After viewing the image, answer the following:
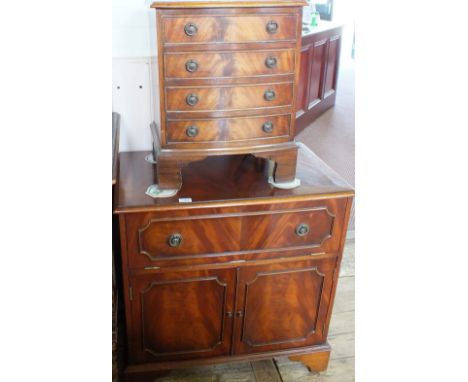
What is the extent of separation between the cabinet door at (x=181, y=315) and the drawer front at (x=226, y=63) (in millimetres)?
623

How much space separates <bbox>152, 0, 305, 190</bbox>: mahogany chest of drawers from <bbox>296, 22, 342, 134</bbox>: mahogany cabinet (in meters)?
2.58

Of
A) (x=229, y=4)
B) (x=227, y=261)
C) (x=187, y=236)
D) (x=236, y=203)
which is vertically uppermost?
(x=229, y=4)

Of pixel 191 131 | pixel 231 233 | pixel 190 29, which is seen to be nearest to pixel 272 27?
pixel 190 29

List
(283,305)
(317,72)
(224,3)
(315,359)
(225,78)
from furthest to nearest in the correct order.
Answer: (317,72)
(315,359)
(283,305)
(225,78)
(224,3)

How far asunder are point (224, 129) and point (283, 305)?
68 cm

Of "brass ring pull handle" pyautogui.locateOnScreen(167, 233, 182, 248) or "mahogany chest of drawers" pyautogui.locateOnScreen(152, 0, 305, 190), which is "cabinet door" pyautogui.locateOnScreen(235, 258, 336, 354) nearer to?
"brass ring pull handle" pyautogui.locateOnScreen(167, 233, 182, 248)

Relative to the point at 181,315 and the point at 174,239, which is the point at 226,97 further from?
the point at 181,315

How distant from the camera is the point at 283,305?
1.62m

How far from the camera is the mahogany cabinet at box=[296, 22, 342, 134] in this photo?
398 centimetres
